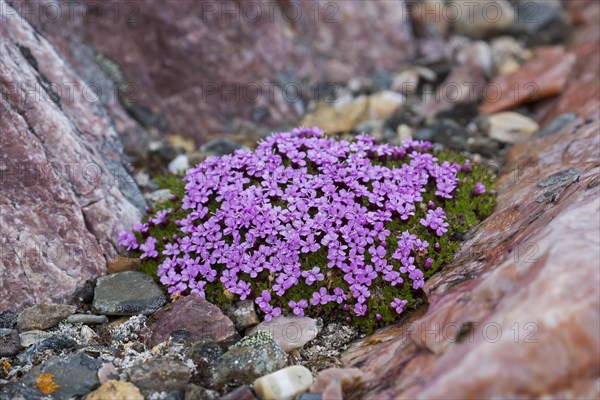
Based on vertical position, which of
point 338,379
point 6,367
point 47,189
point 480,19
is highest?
point 480,19

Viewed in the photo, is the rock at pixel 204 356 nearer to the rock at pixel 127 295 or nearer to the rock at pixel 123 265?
the rock at pixel 127 295

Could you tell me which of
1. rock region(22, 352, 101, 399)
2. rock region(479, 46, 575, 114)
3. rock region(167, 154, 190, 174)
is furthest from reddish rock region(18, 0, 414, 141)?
rock region(22, 352, 101, 399)

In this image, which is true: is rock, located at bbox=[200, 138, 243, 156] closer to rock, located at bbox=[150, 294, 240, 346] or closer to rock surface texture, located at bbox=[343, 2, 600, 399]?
rock, located at bbox=[150, 294, 240, 346]

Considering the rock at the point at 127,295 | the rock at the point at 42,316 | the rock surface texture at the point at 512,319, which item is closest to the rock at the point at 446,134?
the rock surface texture at the point at 512,319

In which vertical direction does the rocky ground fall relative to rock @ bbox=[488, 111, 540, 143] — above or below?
below

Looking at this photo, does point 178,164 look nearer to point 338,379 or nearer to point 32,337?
point 32,337

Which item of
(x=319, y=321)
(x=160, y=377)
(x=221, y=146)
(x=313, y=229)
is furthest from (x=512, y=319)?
(x=221, y=146)
